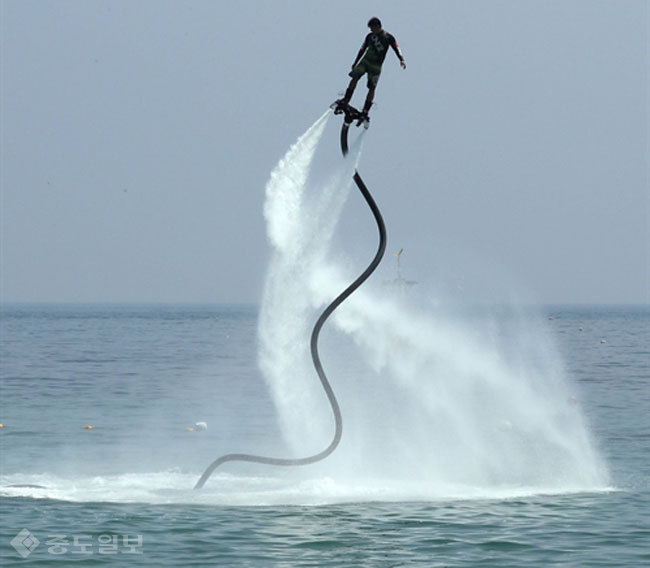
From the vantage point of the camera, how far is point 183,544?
22.7 m

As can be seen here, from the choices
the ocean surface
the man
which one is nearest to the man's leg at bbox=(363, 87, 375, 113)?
the man

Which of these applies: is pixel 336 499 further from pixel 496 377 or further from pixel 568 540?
pixel 496 377

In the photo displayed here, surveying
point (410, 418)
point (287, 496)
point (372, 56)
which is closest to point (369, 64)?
point (372, 56)

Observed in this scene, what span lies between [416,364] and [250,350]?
7987 centimetres

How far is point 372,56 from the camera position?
20.8 m

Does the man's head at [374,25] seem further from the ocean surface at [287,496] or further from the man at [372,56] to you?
the ocean surface at [287,496]

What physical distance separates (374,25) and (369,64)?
0.73 meters

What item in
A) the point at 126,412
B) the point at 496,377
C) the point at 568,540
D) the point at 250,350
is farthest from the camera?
the point at 250,350

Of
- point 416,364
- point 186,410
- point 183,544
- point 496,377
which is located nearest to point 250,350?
point 496,377

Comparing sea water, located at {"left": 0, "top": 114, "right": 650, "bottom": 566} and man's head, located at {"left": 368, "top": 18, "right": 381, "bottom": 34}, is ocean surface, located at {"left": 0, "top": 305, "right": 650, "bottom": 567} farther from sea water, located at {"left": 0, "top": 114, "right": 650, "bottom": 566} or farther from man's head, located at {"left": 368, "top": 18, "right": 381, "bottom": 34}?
man's head, located at {"left": 368, "top": 18, "right": 381, "bottom": 34}

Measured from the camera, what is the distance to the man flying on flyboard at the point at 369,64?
67.4 feet

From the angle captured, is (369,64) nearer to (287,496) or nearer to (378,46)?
(378,46)

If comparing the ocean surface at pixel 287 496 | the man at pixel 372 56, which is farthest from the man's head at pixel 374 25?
the ocean surface at pixel 287 496

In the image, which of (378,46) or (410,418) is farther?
(410,418)
